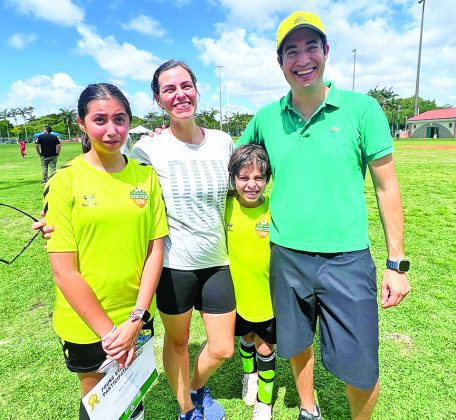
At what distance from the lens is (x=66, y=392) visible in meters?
2.79

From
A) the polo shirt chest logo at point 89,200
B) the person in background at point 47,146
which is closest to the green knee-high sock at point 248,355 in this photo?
the polo shirt chest logo at point 89,200

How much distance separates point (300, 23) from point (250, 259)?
143cm

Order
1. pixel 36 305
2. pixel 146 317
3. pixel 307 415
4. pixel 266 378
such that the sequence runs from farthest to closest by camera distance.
A: pixel 36 305 < pixel 266 378 < pixel 307 415 < pixel 146 317

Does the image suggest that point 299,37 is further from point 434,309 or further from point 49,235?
point 434,309

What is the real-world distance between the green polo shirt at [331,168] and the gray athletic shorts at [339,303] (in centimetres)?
9

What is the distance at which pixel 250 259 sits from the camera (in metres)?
2.33

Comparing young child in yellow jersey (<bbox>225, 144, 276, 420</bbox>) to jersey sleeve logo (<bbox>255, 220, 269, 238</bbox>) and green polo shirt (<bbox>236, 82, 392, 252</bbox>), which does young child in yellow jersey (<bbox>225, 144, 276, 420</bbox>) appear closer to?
jersey sleeve logo (<bbox>255, 220, 269, 238</bbox>)

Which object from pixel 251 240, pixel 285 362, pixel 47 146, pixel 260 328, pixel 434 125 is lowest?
pixel 285 362

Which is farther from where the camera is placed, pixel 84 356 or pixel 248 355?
pixel 248 355

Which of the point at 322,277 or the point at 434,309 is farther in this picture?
the point at 434,309

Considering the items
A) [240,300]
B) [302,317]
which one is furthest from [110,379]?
[302,317]

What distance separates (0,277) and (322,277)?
4818mm

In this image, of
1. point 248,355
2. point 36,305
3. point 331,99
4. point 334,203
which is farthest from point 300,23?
point 36,305

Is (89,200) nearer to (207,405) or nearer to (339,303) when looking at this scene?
(339,303)
